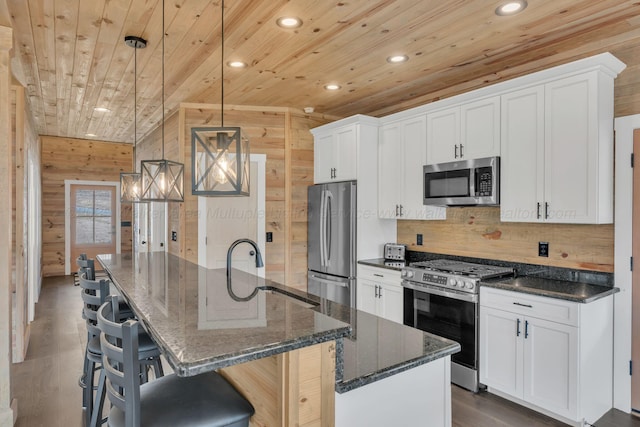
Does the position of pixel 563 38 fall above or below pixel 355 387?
above

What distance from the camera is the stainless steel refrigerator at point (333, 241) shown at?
434 centimetres

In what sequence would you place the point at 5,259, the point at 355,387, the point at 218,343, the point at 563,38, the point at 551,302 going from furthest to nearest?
the point at 563,38
the point at 551,302
the point at 5,259
the point at 355,387
the point at 218,343

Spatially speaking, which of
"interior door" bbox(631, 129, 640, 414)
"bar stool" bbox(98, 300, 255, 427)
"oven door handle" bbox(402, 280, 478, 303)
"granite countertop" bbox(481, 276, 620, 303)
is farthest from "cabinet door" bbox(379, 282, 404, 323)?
"bar stool" bbox(98, 300, 255, 427)

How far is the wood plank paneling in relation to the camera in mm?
3062

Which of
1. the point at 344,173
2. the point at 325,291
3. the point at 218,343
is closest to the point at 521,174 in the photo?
the point at 344,173

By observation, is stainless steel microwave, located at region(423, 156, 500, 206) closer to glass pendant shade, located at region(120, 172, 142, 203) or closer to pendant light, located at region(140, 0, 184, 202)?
pendant light, located at region(140, 0, 184, 202)

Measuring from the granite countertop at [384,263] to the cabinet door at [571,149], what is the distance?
143cm

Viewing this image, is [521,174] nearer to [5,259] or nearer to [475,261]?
[475,261]

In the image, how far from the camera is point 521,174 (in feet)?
10.4

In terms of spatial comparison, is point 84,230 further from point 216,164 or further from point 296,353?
point 296,353

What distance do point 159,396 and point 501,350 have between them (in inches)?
99.3

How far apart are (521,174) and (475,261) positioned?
3.37ft

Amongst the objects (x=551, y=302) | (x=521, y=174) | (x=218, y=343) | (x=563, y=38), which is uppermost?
(x=563, y=38)

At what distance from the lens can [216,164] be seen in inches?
74.4
